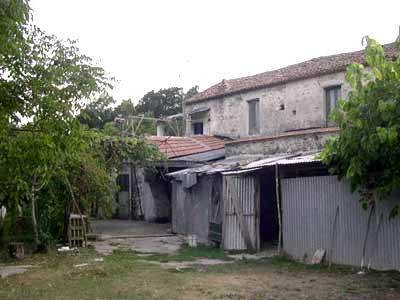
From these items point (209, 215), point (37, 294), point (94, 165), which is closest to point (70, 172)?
point (94, 165)

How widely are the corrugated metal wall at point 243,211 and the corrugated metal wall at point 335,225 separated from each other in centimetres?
134

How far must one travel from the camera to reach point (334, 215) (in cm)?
1186

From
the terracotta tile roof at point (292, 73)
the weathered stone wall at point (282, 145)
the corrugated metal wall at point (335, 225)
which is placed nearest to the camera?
the corrugated metal wall at point (335, 225)

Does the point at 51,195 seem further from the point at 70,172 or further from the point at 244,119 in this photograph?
the point at 244,119

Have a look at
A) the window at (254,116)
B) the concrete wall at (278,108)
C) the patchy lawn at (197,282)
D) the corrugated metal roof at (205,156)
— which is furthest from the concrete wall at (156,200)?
the patchy lawn at (197,282)

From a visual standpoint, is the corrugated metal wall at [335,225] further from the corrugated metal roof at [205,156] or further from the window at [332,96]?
the corrugated metal roof at [205,156]

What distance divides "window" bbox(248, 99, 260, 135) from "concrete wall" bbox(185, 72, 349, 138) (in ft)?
0.62

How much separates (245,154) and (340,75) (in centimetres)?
480

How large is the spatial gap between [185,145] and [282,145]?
6.49 metres

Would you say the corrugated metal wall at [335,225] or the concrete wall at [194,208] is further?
the concrete wall at [194,208]

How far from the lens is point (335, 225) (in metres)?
11.8

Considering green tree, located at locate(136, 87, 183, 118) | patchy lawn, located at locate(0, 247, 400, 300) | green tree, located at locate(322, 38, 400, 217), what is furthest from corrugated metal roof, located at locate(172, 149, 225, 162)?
green tree, located at locate(136, 87, 183, 118)

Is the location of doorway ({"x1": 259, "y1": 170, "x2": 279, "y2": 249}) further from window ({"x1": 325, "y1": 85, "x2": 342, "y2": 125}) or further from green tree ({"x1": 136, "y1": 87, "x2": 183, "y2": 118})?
green tree ({"x1": 136, "y1": 87, "x2": 183, "y2": 118})

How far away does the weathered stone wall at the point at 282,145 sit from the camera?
56.7ft
